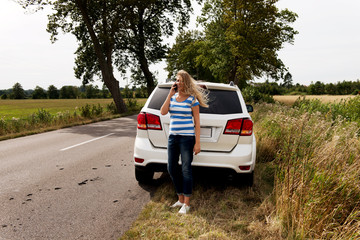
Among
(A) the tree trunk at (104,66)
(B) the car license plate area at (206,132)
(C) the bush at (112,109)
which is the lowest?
(C) the bush at (112,109)

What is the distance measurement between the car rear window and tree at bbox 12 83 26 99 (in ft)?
408

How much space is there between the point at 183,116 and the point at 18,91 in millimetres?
125804

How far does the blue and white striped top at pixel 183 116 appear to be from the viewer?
309cm

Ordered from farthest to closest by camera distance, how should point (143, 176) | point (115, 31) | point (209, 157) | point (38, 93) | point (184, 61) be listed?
point (38, 93), point (184, 61), point (115, 31), point (143, 176), point (209, 157)

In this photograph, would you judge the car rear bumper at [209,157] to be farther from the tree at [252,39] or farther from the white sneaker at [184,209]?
the tree at [252,39]

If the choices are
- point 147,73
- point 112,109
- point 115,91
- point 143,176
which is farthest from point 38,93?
point 143,176

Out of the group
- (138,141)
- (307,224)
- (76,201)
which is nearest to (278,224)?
(307,224)

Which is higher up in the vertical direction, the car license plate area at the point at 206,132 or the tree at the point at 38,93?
the tree at the point at 38,93

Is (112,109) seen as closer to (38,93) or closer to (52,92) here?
(52,92)

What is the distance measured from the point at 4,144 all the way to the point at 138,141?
22.1ft

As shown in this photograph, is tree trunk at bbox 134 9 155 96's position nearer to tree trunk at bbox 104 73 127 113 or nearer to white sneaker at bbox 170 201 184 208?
tree trunk at bbox 104 73 127 113

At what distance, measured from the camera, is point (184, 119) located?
3.12m

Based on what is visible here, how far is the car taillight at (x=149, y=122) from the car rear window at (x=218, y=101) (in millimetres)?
172

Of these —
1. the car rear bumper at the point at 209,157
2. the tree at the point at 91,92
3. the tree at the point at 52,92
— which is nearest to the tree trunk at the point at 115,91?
the car rear bumper at the point at 209,157
